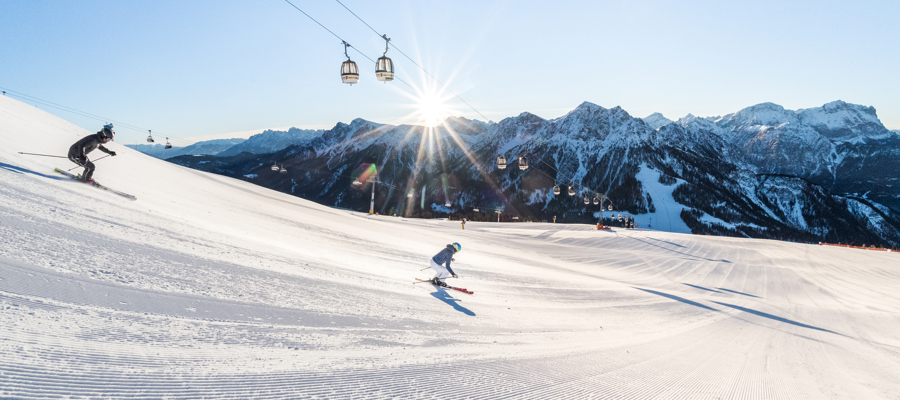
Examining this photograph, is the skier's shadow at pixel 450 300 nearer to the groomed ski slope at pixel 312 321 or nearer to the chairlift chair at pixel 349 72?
the groomed ski slope at pixel 312 321

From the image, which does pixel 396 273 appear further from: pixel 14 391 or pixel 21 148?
pixel 21 148

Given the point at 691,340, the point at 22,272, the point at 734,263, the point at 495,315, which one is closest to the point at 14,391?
the point at 22,272

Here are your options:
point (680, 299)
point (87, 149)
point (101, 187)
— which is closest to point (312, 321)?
point (101, 187)

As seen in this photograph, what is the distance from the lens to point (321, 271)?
7586 millimetres

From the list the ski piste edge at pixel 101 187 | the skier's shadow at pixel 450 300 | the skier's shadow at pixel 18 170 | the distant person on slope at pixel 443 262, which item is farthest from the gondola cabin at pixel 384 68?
the skier's shadow at pixel 18 170

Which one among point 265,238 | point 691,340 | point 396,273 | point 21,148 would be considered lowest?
point 691,340

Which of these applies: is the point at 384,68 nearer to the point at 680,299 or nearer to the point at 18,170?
the point at 18,170

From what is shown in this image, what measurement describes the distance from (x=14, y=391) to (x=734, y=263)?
100 feet

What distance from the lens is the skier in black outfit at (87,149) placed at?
375 inches

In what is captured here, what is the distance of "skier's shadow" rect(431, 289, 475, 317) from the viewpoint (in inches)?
294

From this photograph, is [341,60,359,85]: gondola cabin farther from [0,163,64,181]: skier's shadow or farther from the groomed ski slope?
[0,163,64,181]: skier's shadow

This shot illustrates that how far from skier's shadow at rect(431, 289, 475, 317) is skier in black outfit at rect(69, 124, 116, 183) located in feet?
29.8

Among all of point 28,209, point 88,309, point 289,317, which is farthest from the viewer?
point 28,209

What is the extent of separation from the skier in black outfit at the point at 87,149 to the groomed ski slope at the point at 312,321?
67cm
